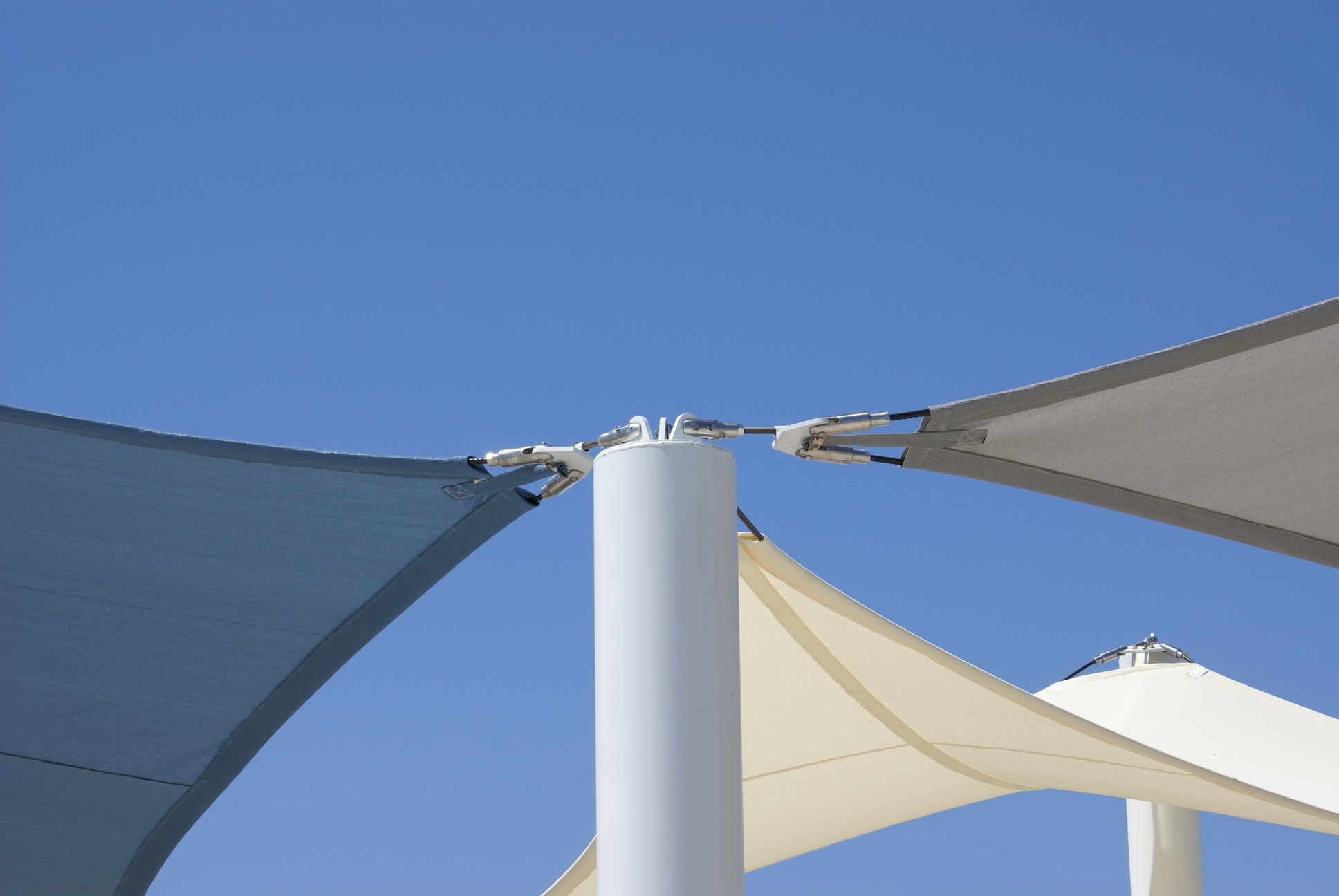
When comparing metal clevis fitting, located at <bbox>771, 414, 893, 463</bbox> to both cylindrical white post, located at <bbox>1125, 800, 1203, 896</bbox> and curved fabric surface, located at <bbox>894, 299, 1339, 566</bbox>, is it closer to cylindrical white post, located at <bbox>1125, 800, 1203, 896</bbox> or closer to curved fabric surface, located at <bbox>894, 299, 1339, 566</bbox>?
curved fabric surface, located at <bbox>894, 299, 1339, 566</bbox>

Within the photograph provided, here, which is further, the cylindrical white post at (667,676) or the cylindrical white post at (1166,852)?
the cylindrical white post at (1166,852)

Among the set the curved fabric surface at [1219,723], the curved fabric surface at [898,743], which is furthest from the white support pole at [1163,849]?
the curved fabric surface at [898,743]

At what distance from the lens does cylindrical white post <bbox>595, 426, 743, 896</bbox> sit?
1978 mm

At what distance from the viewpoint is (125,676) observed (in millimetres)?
2756

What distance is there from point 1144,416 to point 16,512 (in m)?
2.24

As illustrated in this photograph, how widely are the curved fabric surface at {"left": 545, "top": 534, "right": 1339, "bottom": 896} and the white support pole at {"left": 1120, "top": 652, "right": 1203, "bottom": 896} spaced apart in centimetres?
59

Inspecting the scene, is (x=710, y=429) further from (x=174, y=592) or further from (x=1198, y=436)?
(x=174, y=592)

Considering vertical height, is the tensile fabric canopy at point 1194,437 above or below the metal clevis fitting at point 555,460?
above

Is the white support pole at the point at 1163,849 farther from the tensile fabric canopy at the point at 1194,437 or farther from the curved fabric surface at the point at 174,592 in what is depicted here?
the curved fabric surface at the point at 174,592

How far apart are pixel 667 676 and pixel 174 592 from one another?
1229 millimetres

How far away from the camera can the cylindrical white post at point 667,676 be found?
6.49 feet

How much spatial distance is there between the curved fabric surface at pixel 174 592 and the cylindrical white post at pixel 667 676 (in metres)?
0.52

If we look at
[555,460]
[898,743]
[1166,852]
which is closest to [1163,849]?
[1166,852]

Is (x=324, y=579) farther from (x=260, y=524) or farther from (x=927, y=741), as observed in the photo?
(x=927, y=741)
